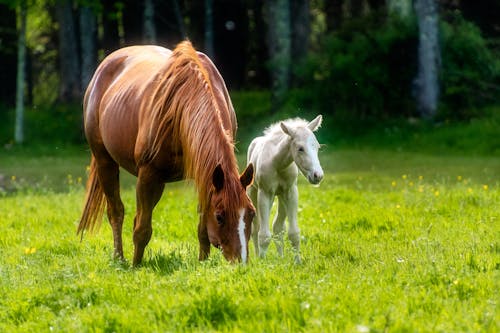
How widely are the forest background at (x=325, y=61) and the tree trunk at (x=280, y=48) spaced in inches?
1.2

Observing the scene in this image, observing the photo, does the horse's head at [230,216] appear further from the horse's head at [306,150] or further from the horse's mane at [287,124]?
the horse's mane at [287,124]

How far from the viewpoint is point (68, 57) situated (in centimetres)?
2827

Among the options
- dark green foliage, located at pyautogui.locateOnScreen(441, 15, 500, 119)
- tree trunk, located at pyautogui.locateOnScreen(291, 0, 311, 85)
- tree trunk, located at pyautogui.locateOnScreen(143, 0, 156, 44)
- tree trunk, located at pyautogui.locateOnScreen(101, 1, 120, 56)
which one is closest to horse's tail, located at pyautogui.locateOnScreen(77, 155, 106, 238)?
dark green foliage, located at pyautogui.locateOnScreen(441, 15, 500, 119)

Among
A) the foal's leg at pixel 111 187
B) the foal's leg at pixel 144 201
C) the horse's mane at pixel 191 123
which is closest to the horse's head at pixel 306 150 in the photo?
the horse's mane at pixel 191 123

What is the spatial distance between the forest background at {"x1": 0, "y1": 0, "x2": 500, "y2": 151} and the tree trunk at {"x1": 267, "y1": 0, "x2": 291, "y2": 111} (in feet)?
0.10

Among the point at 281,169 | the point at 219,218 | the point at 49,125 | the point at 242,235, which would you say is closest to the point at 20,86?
the point at 49,125

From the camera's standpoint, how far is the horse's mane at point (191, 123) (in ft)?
21.2

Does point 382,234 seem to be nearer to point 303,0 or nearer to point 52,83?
point 303,0

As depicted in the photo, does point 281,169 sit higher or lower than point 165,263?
higher

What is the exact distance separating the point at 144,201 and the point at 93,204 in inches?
77.6

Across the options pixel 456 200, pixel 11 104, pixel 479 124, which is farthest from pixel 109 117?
pixel 11 104

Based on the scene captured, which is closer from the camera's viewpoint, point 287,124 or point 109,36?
point 287,124

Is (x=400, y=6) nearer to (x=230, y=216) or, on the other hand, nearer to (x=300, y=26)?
(x=300, y=26)

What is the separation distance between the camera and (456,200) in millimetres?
10219
